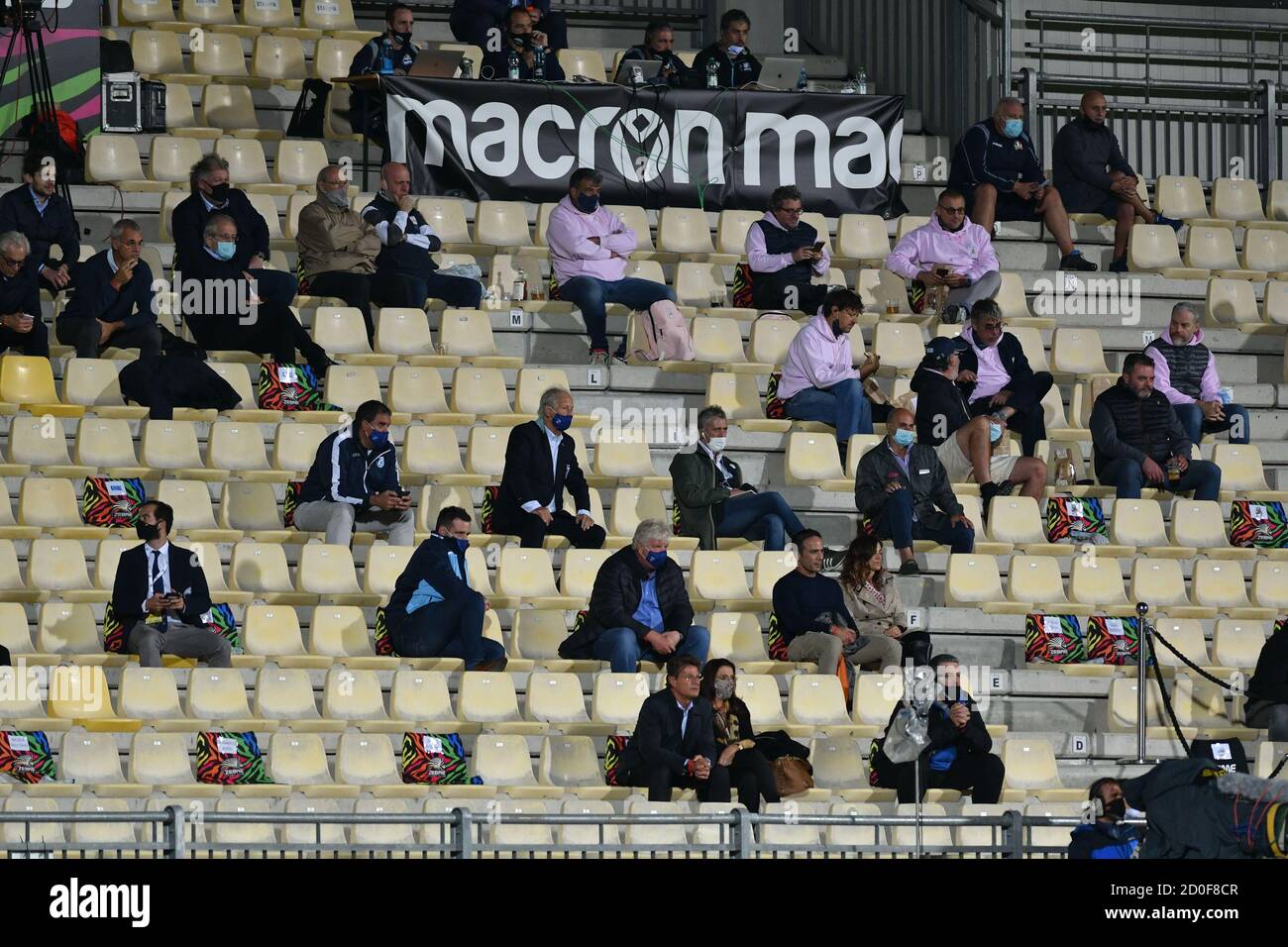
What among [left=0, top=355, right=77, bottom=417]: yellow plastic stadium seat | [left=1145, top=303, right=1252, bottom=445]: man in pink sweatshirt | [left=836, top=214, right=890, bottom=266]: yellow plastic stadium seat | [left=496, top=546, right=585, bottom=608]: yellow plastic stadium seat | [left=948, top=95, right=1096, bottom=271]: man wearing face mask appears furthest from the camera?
[left=948, top=95, right=1096, bottom=271]: man wearing face mask

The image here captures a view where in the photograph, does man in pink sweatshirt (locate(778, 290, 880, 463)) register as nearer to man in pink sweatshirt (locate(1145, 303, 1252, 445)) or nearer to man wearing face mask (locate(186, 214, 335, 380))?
man in pink sweatshirt (locate(1145, 303, 1252, 445))

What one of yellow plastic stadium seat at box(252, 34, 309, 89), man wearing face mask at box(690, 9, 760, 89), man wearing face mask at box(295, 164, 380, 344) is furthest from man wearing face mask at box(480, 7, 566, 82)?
man wearing face mask at box(295, 164, 380, 344)

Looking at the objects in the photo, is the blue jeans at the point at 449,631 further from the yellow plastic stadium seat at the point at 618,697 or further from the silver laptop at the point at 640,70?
the silver laptop at the point at 640,70

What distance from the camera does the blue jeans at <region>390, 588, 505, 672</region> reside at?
13.8 metres

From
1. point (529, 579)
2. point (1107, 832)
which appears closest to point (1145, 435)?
point (529, 579)

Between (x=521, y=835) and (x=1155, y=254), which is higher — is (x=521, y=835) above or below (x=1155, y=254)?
below

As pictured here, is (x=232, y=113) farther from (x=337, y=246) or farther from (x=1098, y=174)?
(x=1098, y=174)

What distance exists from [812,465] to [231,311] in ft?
11.4

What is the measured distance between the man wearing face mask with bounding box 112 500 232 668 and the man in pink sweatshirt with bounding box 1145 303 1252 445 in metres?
6.18

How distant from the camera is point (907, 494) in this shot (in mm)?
15062

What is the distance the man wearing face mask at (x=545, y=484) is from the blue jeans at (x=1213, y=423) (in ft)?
12.9

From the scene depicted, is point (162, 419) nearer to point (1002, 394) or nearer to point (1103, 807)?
point (1002, 394)

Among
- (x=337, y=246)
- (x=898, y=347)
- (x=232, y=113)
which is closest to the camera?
(x=337, y=246)

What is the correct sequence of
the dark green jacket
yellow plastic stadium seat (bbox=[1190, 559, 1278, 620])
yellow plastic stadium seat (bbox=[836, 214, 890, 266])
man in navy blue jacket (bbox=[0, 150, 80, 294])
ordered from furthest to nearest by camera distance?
1. yellow plastic stadium seat (bbox=[836, 214, 890, 266])
2. man in navy blue jacket (bbox=[0, 150, 80, 294])
3. yellow plastic stadium seat (bbox=[1190, 559, 1278, 620])
4. the dark green jacket
